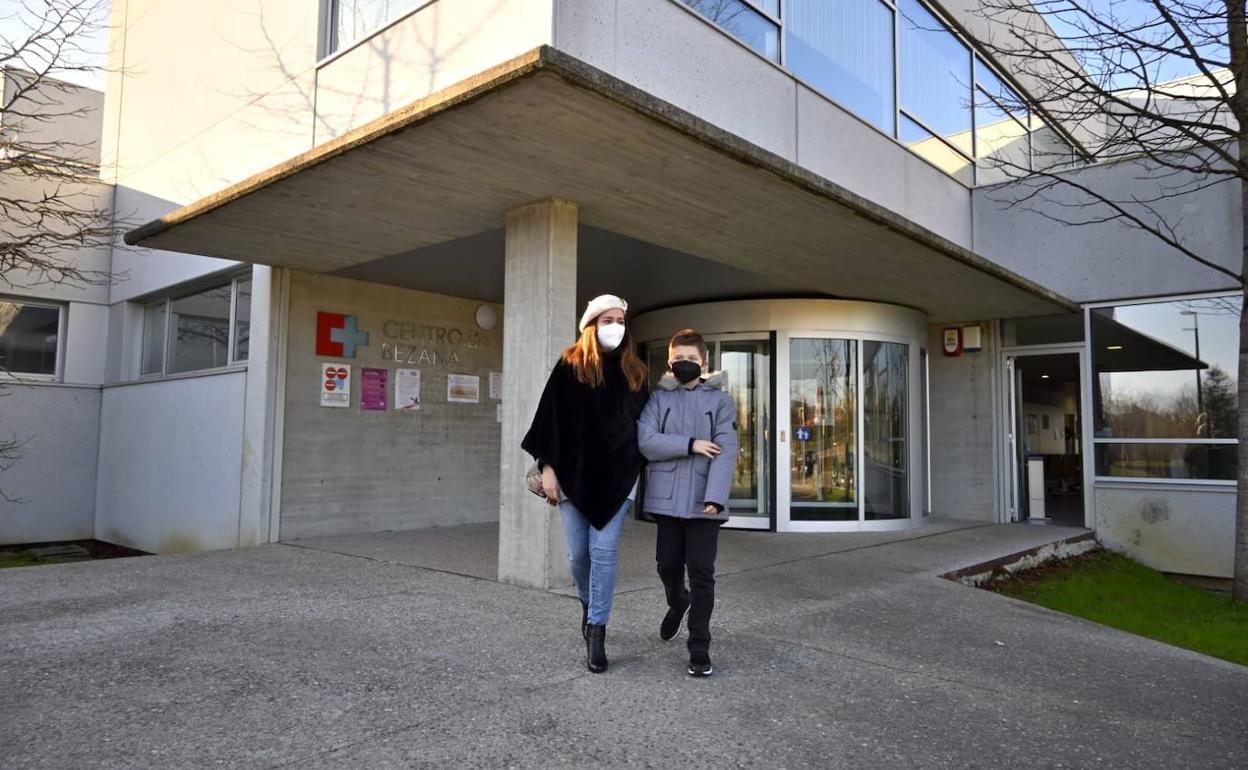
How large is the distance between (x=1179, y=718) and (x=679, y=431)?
8.21 feet

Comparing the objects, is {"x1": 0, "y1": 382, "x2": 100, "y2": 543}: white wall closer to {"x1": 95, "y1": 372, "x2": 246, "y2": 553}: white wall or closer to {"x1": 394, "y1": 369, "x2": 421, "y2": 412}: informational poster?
{"x1": 95, "y1": 372, "x2": 246, "y2": 553}: white wall

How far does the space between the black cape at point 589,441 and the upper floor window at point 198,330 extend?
6429mm

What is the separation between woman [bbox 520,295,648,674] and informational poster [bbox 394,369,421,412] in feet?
20.0

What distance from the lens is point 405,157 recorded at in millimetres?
5027

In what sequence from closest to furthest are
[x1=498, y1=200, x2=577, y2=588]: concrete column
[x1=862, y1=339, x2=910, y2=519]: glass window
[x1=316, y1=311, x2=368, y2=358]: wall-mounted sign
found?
[x1=498, y1=200, x2=577, y2=588]: concrete column, [x1=316, y1=311, x2=368, y2=358]: wall-mounted sign, [x1=862, y1=339, x2=910, y2=519]: glass window

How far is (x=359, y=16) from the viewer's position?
21.7 ft

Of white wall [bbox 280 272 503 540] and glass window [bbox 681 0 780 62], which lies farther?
white wall [bbox 280 272 503 540]

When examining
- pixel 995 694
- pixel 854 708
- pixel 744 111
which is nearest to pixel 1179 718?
pixel 995 694

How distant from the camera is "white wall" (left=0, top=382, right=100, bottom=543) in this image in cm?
1095

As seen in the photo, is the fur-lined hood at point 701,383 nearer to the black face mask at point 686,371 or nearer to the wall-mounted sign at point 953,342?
the black face mask at point 686,371

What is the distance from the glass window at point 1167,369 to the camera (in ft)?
29.8

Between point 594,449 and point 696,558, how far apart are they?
2.23 ft

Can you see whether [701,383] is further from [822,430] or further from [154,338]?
[154,338]

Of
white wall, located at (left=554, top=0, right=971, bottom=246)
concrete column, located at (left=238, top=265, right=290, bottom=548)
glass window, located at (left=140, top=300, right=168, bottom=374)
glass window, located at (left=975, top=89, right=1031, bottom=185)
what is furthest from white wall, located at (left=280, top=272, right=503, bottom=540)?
glass window, located at (left=975, top=89, right=1031, bottom=185)
